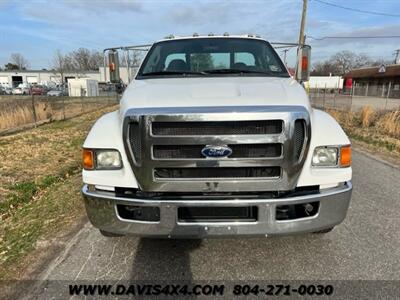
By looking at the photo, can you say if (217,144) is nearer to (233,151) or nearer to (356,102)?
(233,151)

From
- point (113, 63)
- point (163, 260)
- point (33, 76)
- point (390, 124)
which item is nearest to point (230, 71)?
point (113, 63)

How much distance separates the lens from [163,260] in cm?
326

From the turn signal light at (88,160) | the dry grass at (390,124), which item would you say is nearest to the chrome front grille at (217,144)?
the turn signal light at (88,160)

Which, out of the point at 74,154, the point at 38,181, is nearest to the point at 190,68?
the point at 38,181

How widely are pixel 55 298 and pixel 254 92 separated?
2.39 m

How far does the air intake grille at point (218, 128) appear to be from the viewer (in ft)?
8.70

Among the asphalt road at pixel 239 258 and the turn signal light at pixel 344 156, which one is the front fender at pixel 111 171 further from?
the turn signal light at pixel 344 156

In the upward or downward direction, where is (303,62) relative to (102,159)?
upward

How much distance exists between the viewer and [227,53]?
446 centimetres

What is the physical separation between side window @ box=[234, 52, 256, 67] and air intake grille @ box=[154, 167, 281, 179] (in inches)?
76.2

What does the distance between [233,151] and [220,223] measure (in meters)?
0.57

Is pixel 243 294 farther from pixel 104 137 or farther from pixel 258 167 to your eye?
pixel 104 137

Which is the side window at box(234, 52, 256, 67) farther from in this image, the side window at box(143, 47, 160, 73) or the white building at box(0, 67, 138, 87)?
the white building at box(0, 67, 138, 87)

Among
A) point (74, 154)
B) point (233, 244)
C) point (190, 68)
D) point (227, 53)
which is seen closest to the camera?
point (233, 244)
